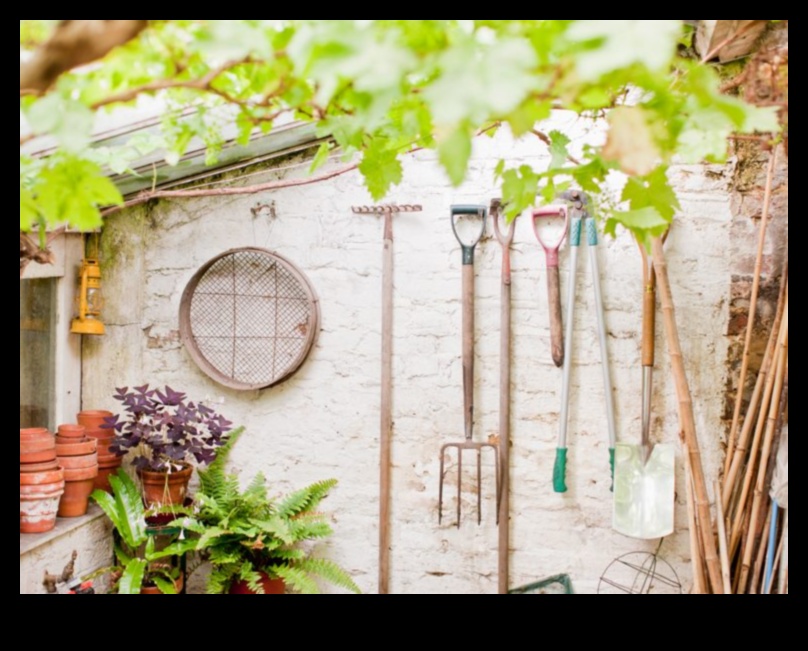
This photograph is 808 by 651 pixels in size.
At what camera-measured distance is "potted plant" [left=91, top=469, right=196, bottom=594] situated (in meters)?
2.48

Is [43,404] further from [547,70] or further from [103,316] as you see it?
[547,70]

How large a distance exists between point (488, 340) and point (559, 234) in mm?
460

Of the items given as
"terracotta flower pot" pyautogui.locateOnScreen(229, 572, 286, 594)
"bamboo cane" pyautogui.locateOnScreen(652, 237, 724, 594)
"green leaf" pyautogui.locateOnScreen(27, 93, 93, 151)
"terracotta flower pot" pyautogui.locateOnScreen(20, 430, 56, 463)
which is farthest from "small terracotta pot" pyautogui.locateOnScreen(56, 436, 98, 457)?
"bamboo cane" pyautogui.locateOnScreen(652, 237, 724, 594)

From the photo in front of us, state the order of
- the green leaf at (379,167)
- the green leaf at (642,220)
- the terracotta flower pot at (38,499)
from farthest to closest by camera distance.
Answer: the terracotta flower pot at (38,499) → the green leaf at (379,167) → the green leaf at (642,220)

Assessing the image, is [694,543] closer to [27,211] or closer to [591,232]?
[591,232]

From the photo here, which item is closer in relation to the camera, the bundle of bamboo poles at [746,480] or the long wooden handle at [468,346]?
the bundle of bamboo poles at [746,480]

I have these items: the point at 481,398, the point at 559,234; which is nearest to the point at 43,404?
the point at 481,398

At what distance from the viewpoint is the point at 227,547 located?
8.31ft

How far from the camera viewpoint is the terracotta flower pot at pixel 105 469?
2693 mm

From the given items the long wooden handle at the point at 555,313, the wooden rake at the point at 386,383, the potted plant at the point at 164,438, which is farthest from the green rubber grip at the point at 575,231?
the potted plant at the point at 164,438

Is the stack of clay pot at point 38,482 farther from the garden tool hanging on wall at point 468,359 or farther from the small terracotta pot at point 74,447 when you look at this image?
the garden tool hanging on wall at point 468,359

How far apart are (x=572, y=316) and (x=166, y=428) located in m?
1.54

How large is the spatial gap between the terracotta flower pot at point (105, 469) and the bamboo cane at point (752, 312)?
7.24 feet

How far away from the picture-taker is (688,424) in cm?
225
